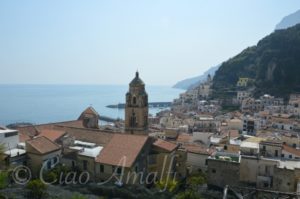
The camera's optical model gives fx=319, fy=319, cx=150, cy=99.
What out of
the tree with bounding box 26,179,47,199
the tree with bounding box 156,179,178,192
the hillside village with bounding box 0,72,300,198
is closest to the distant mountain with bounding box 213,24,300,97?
the hillside village with bounding box 0,72,300,198

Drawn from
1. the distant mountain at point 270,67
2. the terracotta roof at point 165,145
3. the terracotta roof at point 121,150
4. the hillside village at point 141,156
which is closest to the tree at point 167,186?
the hillside village at point 141,156

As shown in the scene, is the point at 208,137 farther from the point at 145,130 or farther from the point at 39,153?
the point at 39,153

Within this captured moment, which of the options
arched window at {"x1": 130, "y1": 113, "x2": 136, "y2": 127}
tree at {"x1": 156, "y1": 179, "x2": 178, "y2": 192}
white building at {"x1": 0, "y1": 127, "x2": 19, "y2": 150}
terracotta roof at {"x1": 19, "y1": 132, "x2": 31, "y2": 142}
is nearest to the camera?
tree at {"x1": 156, "y1": 179, "x2": 178, "y2": 192}

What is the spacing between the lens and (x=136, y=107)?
3538 centimetres

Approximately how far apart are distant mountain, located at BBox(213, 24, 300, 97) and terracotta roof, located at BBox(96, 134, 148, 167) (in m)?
71.2

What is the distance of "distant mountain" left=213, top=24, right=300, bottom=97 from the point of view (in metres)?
92.8

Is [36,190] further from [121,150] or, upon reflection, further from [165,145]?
[165,145]

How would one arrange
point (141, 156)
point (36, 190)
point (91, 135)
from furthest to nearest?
1. point (91, 135)
2. point (141, 156)
3. point (36, 190)

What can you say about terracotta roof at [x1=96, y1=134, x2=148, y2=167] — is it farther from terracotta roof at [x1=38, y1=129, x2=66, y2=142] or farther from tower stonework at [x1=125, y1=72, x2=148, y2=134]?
terracotta roof at [x1=38, y1=129, x2=66, y2=142]

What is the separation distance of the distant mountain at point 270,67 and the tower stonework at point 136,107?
65882 millimetres

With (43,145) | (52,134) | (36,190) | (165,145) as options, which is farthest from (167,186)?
(52,134)

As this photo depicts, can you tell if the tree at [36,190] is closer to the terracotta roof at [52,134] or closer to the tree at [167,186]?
the tree at [167,186]

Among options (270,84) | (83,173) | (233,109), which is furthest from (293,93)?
(83,173)

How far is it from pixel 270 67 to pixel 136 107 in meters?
73.0
